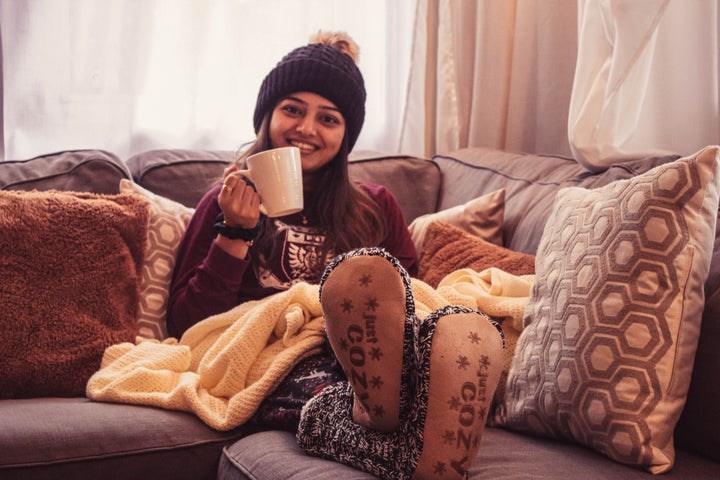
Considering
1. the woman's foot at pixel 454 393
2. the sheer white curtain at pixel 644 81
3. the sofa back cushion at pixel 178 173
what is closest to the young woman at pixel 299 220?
the sofa back cushion at pixel 178 173

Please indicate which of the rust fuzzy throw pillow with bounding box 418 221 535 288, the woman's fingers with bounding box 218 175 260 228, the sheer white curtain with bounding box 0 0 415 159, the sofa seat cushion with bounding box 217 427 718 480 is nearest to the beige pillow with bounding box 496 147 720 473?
the sofa seat cushion with bounding box 217 427 718 480

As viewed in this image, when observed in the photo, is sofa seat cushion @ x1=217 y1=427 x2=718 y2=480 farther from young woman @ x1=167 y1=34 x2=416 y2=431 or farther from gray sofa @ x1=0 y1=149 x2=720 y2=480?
young woman @ x1=167 y1=34 x2=416 y2=431

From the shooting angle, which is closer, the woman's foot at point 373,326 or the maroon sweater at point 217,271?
the woman's foot at point 373,326

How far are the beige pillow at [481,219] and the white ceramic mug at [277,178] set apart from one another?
54cm

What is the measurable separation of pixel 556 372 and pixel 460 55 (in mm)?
1605

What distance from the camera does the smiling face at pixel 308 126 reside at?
1490 mm

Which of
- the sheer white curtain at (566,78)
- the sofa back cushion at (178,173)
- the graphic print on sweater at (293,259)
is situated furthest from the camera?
the sofa back cushion at (178,173)

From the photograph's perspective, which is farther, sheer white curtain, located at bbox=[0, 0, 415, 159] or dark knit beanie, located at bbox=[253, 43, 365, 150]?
sheer white curtain, located at bbox=[0, 0, 415, 159]

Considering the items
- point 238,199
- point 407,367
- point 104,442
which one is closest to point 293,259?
point 238,199

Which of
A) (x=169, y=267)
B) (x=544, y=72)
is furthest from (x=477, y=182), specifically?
(x=169, y=267)

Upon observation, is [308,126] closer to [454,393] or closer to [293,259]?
[293,259]

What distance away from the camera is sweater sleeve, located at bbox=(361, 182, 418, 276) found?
1.61 m

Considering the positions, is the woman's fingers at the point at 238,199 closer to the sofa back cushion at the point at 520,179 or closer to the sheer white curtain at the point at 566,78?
the sofa back cushion at the point at 520,179

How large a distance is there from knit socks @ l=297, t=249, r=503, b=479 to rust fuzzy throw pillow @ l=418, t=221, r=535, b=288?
1.98ft
